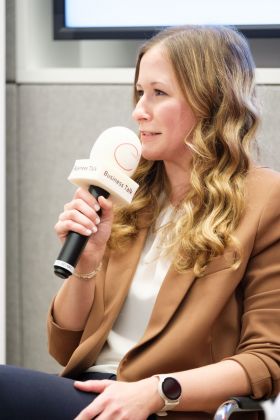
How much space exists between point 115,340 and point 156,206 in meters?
0.31

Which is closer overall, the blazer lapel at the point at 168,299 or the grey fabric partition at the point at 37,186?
the blazer lapel at the point at 168,299

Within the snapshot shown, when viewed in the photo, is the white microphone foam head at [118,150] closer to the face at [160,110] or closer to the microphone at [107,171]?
the microphone at [107,171]

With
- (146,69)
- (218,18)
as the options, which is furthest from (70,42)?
(146,69)

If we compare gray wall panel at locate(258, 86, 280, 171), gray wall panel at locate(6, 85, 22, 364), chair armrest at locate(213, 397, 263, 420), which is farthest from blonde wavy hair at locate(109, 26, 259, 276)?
gray wall panel at locate(6, 85, 22, 364)

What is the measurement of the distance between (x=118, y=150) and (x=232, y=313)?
396mm

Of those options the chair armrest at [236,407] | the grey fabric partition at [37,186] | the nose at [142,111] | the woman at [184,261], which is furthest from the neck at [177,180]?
the grey fabric partition at [37,186]

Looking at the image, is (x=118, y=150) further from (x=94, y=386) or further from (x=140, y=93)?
(x=94, y=386)

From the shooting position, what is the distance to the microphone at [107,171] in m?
1.51

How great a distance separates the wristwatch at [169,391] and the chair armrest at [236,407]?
0.09 m

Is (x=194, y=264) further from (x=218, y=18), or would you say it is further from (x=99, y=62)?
(x=99, y=62)

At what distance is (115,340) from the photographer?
6.03 feet

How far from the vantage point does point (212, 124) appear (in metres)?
1.86

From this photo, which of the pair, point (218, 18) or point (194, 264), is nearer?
point (194, 264)

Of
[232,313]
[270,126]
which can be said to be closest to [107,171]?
[232,313]
